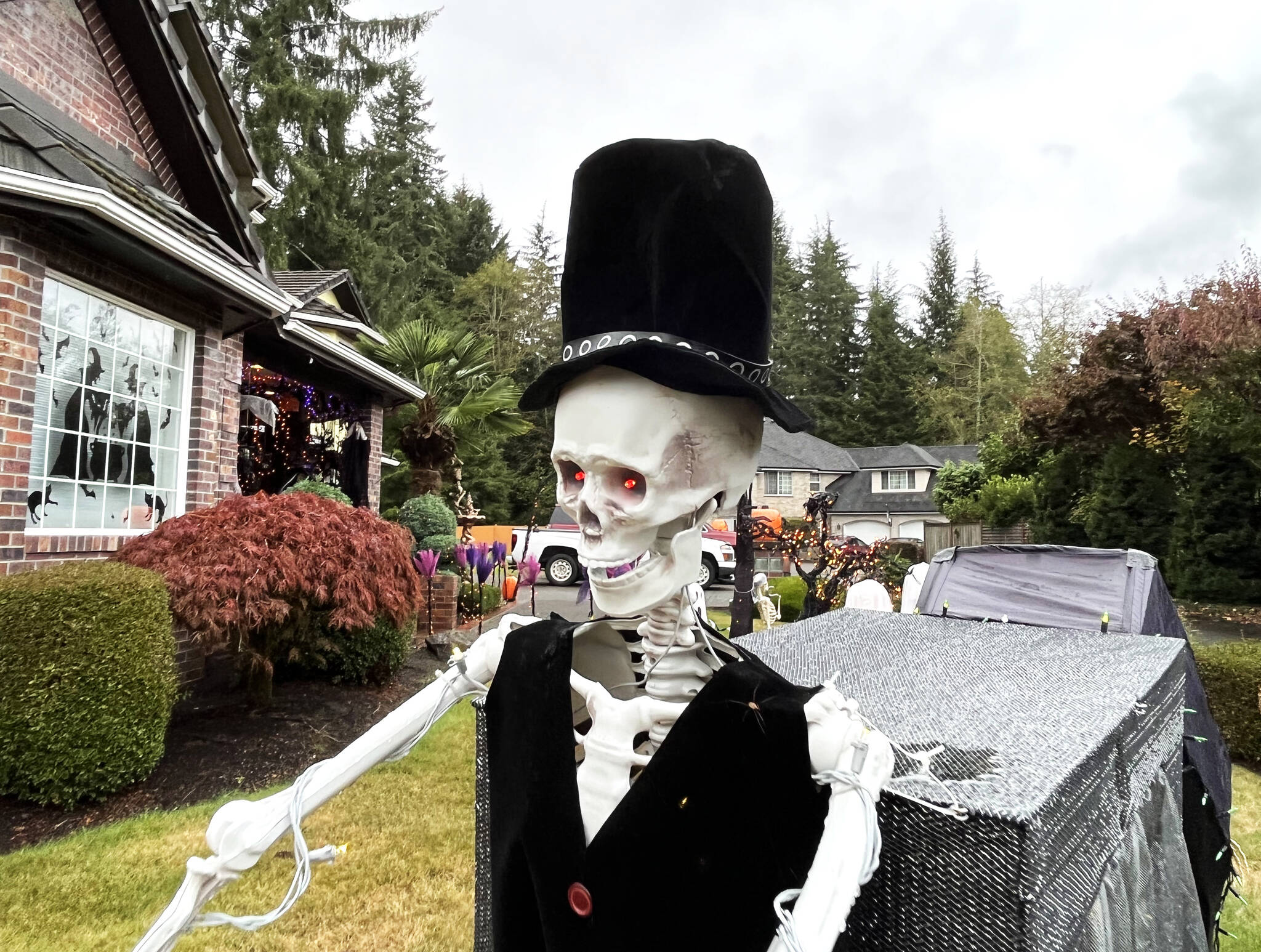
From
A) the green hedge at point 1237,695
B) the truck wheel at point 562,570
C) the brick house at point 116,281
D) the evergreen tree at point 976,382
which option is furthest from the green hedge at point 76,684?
the evergreen tree at point 976,382

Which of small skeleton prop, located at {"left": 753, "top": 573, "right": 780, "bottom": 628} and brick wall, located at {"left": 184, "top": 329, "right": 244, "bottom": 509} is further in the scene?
brick wall, located at {"left": 184, "top": 329, "right": 244, "bottom": 509}

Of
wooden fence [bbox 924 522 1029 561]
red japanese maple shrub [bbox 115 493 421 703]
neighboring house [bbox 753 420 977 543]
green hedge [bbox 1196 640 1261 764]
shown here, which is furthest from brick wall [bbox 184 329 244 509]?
neighboring house [bbox 753 420 977 543]

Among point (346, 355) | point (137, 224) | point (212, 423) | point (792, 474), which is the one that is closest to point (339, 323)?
point (346, 355)

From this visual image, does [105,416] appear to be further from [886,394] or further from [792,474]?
[886,394]

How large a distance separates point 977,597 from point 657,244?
344 cm

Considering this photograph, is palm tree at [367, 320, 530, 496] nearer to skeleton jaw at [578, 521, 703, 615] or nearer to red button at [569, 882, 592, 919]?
skeleton jaw at [578, 521, 703, 615]

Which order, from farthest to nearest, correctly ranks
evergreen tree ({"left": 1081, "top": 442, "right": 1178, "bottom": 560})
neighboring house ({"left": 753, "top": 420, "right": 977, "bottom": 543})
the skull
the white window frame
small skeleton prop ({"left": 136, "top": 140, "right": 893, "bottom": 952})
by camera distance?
the white window frame, neighboring house ({"left": 753, "top": 420, "right": 977, "bottom": 543}), evergreen tree ({"left": 1081, "top": 442, "right": 1178, "bottom": 560}), the skull, small skeleton prop ({"left": 136, "top": 140, "right": 893, "bottom": 952})

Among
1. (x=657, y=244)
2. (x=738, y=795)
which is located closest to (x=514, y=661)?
(x=738, y=795)

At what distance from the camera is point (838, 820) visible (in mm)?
1014

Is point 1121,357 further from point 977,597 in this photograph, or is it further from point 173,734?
point 173,734

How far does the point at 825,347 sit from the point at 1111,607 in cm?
4005

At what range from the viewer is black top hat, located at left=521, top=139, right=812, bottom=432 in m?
1.26

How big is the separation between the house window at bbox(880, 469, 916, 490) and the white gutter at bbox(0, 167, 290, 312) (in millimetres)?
29974

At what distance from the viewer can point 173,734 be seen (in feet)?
16.3
